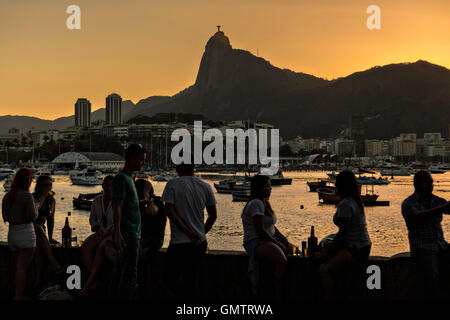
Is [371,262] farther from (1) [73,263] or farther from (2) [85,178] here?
(2) [85,178]

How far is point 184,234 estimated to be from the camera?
6316 mm

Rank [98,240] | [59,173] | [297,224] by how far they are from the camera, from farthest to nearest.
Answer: [59,173] < [297,224] < [98,240]

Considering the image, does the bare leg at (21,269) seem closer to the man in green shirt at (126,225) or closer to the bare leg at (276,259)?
the man in green shirt at (126,225)

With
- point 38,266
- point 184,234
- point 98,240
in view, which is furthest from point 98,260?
point 184,234

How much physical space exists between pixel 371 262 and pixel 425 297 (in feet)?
2.41

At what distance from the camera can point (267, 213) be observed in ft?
22.2

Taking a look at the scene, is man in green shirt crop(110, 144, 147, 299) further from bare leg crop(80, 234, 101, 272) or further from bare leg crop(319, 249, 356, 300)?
bare leg crop(319, 249, 356, 300)

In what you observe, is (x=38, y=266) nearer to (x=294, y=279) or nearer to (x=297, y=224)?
(x=294, y=279)

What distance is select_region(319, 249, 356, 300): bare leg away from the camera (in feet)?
21.1

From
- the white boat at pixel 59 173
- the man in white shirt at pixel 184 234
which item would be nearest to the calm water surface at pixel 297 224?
the man in white shirt at pixel 184 234

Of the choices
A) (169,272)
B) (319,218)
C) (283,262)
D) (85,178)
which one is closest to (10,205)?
(169,272)

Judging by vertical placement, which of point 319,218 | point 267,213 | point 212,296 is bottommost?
point 319,218

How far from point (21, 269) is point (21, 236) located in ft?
1.53

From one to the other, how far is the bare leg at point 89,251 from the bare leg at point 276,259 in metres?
2.28
